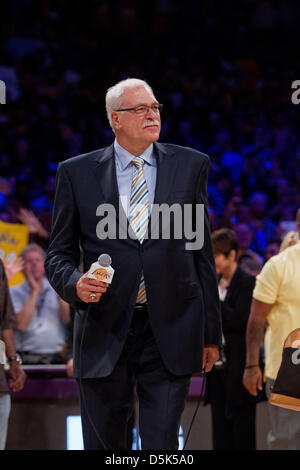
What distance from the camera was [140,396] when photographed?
267 centimetres

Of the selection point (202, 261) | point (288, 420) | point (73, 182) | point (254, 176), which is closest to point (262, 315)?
point (288, 420)

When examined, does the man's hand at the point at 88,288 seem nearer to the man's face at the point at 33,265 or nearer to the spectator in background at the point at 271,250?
the man's face at the point at 33,265

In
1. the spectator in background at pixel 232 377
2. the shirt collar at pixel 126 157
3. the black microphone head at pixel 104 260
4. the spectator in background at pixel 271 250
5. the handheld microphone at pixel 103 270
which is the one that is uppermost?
the shirt collar at pixel 126 157

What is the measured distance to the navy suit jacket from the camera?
8.62 ft

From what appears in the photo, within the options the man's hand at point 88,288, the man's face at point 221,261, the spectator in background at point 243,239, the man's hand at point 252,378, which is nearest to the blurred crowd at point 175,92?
→ the spectator in background at point 243,239

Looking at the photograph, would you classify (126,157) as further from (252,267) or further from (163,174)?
(252,267)

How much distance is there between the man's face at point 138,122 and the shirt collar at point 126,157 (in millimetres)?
27

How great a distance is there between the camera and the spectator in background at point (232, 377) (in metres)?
4.45

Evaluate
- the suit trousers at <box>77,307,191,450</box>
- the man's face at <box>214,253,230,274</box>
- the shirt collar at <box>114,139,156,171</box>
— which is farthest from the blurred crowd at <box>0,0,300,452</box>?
the suit trousers at <box>77,307,191,450</box>

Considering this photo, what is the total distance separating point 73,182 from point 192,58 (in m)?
8.35

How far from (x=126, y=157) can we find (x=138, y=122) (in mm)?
143

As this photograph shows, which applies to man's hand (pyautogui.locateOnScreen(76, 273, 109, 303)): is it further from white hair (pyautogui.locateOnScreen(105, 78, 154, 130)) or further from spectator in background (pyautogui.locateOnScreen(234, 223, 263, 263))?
spectator in background (pyautogui.locateOnScreen(234, 223, 263, 263))

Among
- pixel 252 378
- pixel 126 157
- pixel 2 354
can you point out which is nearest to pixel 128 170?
pixel 126 157
